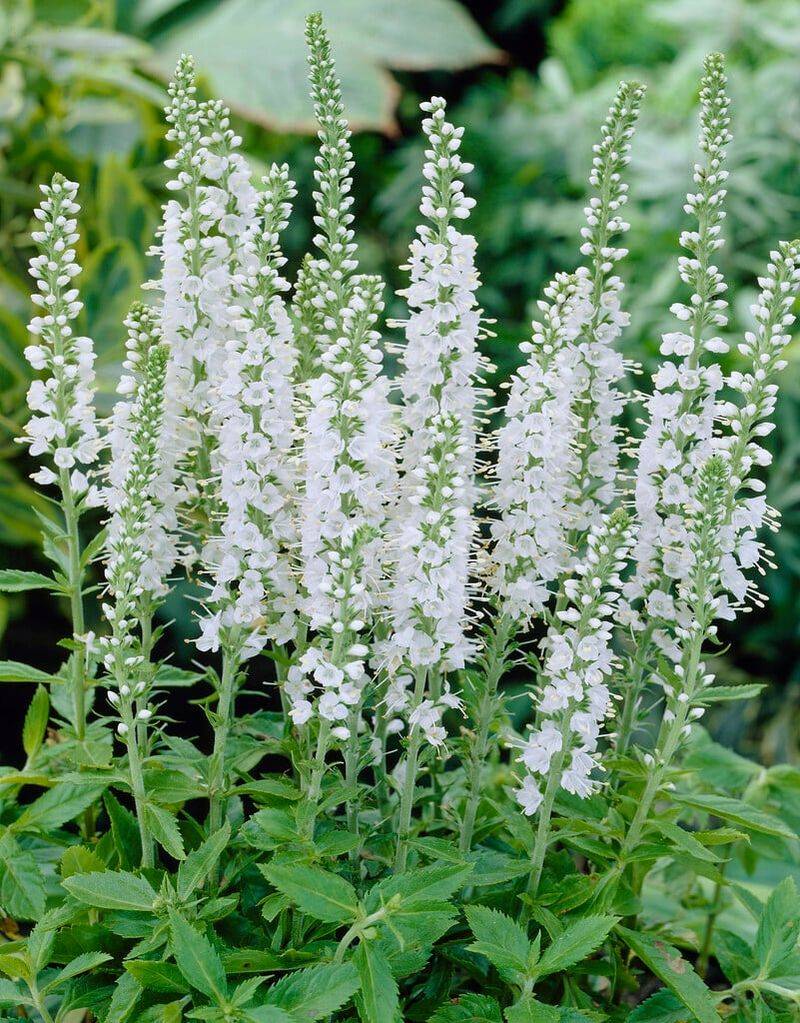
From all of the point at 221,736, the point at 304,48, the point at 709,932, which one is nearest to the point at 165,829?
the point at 221,736

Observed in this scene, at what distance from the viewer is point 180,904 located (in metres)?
1.49

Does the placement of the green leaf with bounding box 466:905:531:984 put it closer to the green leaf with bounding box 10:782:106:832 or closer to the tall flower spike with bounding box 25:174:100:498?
the green leaf with bounding box 10:782:106:832

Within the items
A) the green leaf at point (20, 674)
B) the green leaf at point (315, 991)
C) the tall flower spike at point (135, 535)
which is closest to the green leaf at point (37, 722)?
the green leaf at point (20, 674)

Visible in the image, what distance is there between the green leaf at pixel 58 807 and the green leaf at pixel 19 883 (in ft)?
0.12

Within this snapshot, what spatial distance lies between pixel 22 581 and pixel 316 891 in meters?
0.61

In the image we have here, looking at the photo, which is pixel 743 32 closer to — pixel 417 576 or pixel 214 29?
pixel 214 29

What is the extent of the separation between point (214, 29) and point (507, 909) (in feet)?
13.7

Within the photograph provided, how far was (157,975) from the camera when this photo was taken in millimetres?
1417

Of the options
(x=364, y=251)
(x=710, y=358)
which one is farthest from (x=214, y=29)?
(x=710, y=358)

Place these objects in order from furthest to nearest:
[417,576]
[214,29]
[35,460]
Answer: [214,29], [35,460], [417,576]

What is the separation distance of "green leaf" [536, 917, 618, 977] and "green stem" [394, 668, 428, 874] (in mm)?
239

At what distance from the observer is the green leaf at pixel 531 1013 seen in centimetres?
138

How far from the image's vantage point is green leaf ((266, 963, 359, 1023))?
1.33 metres

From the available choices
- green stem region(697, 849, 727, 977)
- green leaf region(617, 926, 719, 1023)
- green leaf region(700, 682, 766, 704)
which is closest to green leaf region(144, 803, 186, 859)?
green leaf region(617, 926, 719, 1023)
